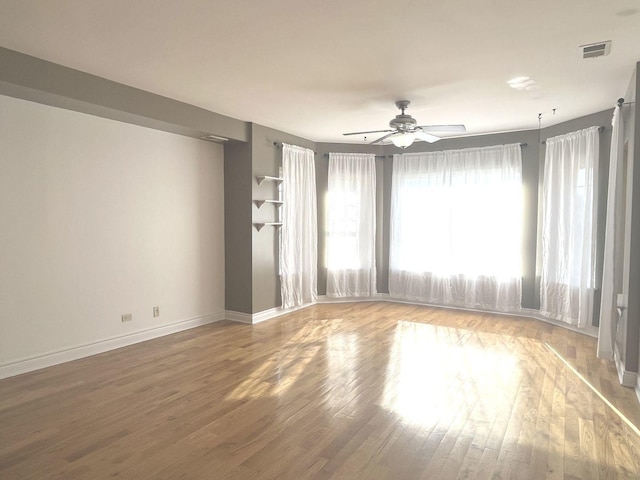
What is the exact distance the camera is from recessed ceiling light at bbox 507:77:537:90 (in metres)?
3.83

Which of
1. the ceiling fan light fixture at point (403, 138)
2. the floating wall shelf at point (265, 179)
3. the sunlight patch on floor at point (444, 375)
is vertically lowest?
the sunlight patch on floor at point (444, 375)

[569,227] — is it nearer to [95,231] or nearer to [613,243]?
[613,243]

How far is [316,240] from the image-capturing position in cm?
684

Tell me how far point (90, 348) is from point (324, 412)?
→ 2769 millimetres

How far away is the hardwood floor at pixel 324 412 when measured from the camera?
2406mm

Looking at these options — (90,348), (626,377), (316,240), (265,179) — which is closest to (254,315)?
(316,240)

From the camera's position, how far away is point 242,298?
19.1 feet

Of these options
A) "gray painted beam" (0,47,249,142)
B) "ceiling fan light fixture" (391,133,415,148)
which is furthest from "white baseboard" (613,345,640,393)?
"gray painted beam" (0,47,249,142)

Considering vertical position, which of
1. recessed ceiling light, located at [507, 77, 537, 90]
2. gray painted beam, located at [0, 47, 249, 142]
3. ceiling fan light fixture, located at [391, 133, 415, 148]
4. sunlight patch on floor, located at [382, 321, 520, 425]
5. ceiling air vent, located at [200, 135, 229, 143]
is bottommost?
sunlight patch on floor, located at [382, 321, 520, 425]

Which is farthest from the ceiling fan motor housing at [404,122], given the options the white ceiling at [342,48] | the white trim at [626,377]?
the white trim at [626,377]

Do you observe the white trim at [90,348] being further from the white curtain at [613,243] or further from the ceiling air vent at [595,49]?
the ceiling air vent at [595,49]

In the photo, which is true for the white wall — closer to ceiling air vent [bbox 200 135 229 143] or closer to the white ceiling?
ceiling air vent [bbox 200 135 229 143]

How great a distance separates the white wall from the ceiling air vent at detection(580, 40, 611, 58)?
436cm

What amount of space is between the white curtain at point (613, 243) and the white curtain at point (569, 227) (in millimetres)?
1107
